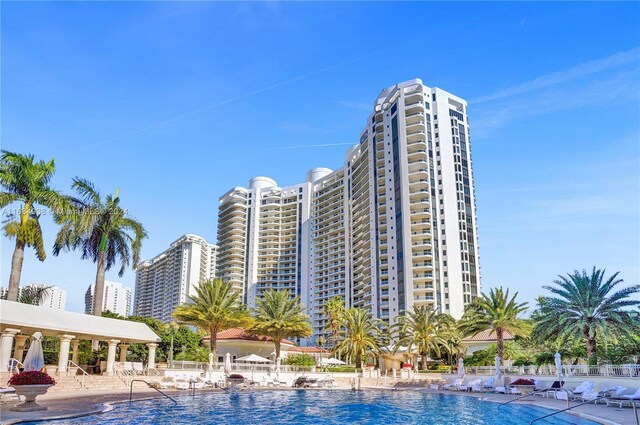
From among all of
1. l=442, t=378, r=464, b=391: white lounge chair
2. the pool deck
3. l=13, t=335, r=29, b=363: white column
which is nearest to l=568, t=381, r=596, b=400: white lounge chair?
the pool deck

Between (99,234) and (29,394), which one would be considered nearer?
(29,394)

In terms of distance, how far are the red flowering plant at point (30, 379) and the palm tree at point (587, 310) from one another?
27.7m

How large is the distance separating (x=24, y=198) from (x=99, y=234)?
7.57 metres

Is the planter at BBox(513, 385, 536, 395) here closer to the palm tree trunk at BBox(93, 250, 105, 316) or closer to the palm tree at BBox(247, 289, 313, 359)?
the palm tree at BBox(247, 289, 313, 359)

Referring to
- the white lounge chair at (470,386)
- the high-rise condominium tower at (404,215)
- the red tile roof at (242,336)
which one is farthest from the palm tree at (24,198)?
the high-rise condominium tower at (404,215)

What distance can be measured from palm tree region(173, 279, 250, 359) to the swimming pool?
17.3 m

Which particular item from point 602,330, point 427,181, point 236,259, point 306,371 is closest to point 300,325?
point 306,371

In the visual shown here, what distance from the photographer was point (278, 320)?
48.6 metres

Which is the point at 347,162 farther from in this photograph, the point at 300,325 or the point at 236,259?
the point at 300,325

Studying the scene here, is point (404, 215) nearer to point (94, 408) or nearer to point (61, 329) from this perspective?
point (61, 329)

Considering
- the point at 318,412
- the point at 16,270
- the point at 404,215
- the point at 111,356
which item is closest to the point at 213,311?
the point at 111,356

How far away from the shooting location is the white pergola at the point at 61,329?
25.7 metres

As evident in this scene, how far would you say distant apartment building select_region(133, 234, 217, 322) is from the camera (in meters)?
162

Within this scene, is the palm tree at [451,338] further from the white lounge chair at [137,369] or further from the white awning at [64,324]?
the white lounge chair at [137,369]
